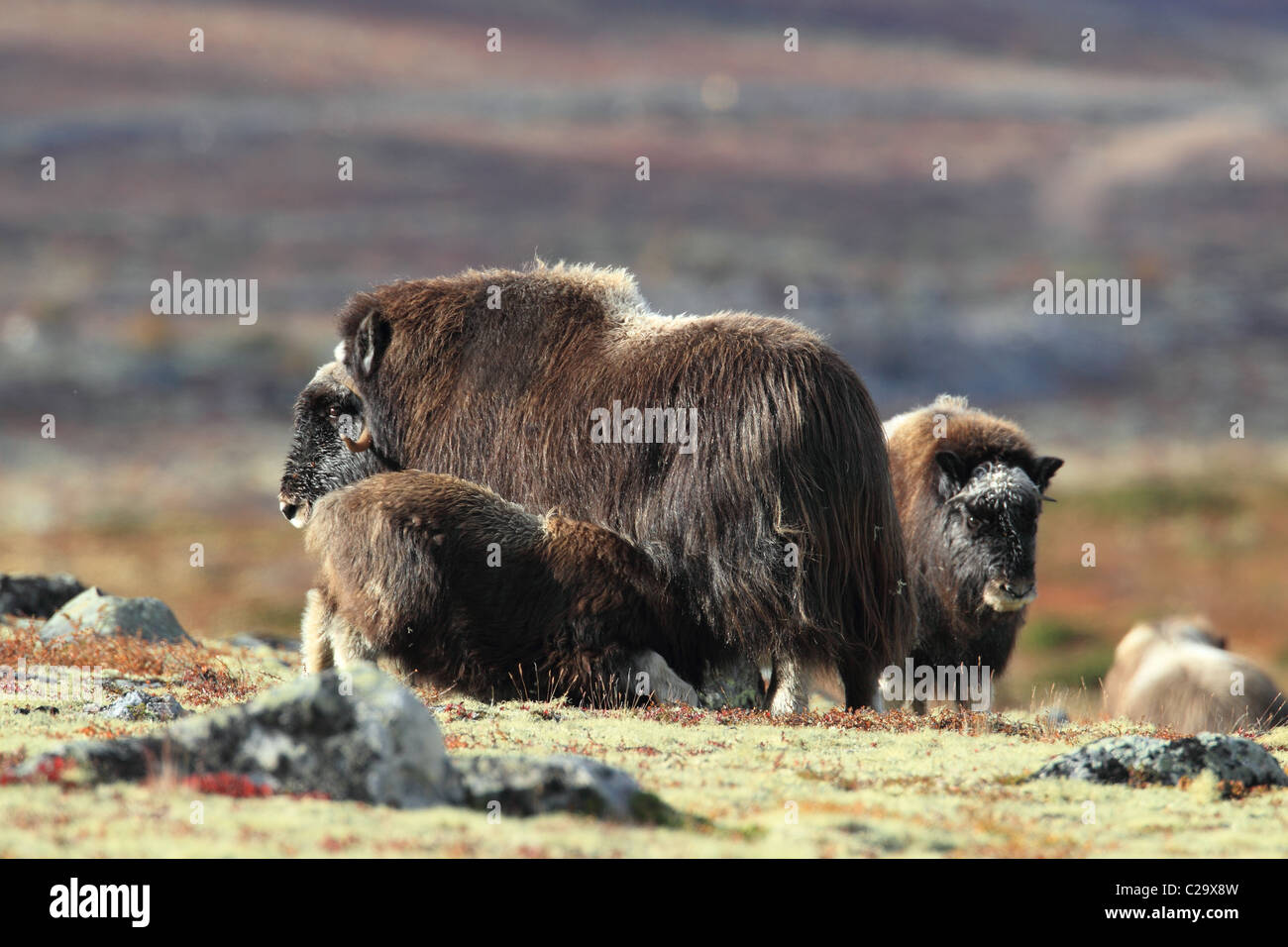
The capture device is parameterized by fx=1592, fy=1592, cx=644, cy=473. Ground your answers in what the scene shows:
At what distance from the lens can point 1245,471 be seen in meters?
44.9

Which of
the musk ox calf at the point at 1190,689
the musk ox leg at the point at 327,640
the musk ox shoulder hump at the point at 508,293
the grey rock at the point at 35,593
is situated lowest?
the musk ox calf at the point at 1190,689

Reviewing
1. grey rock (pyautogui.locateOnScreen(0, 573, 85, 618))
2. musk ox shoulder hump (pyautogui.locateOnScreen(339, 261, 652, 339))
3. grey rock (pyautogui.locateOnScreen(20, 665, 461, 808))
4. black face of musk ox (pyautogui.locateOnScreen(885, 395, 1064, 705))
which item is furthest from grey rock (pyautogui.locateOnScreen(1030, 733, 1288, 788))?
grey rock (pyautogui.locateOnScreen(0, 573, 85, 618))

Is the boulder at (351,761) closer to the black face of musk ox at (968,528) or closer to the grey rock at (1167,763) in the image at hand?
the grey rock at (1167,763)

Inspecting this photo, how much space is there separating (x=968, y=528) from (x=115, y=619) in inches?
222

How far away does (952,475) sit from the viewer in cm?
980

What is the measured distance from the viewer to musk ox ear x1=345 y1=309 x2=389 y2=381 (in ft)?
30.1

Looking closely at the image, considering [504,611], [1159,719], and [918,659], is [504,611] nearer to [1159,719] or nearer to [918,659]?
[918,659]

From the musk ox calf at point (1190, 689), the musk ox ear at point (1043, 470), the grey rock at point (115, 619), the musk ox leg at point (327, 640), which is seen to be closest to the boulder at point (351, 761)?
the musk ox leg at point (327, 640)

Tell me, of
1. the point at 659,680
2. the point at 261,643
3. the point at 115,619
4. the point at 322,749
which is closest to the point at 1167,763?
the point at 659,680

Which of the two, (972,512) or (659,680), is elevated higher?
(972,512)

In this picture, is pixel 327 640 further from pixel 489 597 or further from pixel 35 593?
pixel 35 593

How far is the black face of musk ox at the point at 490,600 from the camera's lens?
7969 millimetres

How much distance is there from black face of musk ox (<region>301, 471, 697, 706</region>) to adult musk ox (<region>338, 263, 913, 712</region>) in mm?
256

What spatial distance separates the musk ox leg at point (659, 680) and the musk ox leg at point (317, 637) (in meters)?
1.68
